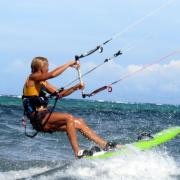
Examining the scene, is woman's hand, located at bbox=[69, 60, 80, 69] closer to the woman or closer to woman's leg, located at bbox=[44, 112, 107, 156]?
the woman

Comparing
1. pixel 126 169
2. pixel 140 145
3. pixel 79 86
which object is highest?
pixel 79 86

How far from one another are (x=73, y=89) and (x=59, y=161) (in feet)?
10.3

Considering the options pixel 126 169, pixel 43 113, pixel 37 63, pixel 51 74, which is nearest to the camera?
pixel 51 74

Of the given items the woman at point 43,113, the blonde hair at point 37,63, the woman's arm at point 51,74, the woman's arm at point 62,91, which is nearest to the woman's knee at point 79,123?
the woman at point 43,113

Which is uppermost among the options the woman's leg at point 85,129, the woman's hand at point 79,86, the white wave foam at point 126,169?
the woman's hand at point 79,86

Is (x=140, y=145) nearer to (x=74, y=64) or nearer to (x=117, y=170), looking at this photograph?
(x=117, y=170)

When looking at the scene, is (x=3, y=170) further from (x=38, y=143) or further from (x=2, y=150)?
(x=38, y=143)

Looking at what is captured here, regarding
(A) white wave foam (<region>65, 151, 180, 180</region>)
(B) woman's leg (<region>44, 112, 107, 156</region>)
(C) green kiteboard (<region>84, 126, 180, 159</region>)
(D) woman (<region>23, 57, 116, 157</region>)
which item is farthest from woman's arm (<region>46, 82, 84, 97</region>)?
(A) white wave foam (<region>65, 151, 180, 180</region>)

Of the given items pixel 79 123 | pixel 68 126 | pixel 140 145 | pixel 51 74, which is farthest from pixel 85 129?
pixel 140 145

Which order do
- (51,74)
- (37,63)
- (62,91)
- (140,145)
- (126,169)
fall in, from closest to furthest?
1. (51,74)
2. (37,63)
3. (126,169)
4. (62,91)
5. (140,145)

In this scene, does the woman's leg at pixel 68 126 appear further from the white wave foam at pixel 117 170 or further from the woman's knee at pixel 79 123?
the white wave foam at pixel 117 170

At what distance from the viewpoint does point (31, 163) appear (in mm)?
11852

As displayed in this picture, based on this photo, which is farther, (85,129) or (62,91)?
(62,91)

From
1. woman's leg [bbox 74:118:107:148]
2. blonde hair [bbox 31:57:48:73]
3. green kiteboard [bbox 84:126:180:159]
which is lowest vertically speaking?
green kiteboard [bbox 84:126:180:159]
